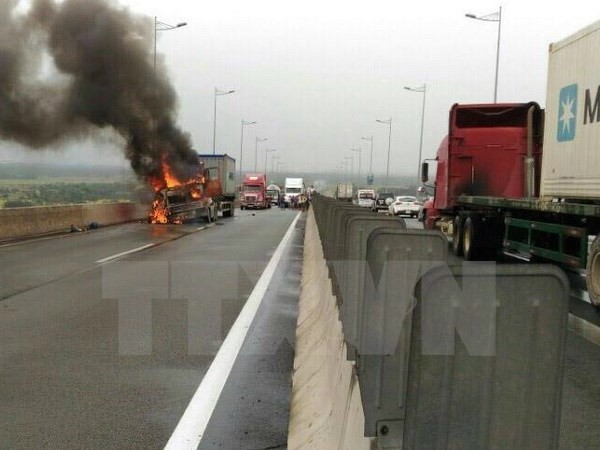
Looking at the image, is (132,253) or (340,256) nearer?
(340,256)

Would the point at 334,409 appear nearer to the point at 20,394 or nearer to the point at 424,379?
the point at 424,379

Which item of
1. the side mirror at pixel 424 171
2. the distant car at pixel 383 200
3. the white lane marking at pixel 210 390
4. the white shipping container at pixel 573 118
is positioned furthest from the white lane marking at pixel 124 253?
the distant car at pixel 383 200

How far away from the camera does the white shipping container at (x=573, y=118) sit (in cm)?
1016

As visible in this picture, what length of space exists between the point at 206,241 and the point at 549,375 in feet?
63.9

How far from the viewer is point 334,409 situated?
12.9ft

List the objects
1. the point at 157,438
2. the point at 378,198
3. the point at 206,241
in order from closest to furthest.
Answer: the point at 157,438
the point at 206,241
the point at 378,198

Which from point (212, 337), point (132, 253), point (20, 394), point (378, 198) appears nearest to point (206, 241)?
point (132, 253)

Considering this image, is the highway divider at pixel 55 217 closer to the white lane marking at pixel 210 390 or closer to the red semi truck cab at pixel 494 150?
the red semi truck cab at pixel 494 150

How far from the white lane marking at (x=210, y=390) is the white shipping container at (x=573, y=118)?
516 cm

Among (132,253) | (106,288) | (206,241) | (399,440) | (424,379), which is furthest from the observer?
(206,241)

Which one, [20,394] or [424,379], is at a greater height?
[424,379]

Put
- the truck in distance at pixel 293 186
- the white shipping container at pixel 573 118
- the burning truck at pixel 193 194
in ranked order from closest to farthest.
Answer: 1. the white shipping container at pixel 573 118
2. the burning truck at pixel 193 194
3. the truck in distance at pixel 293 186

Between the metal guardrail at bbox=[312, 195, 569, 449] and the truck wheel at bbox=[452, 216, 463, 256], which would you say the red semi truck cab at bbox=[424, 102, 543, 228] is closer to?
the truck wheel at bbox=[452, 216, 463, 256]

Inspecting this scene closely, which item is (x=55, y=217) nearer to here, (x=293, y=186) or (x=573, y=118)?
(x=573, y=118)
